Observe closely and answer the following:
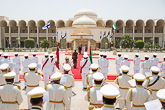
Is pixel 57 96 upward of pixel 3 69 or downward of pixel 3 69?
downward

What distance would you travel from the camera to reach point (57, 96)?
3.88 meters

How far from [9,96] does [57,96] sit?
3.77 feet

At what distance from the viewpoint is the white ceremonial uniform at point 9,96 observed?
390 centimetres

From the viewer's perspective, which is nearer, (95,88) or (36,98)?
(36,98)

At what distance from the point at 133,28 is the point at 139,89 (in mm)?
53426

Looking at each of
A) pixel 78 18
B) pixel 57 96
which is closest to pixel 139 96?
pixel 57 96

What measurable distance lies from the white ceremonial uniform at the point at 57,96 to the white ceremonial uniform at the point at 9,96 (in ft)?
2.47

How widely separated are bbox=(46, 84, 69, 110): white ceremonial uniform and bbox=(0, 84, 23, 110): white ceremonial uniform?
0.75m

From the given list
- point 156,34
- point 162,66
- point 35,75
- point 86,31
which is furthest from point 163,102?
point 156,34

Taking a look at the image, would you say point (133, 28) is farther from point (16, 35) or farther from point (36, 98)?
point (36, 98)

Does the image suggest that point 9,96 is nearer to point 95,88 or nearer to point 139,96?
point 95,88

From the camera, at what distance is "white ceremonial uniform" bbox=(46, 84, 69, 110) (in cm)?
388

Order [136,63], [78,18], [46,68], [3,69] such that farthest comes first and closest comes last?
[78,18] < [136,63] < [46,68] < [3,69]

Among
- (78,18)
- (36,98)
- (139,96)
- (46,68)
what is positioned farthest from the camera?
(78,18)
